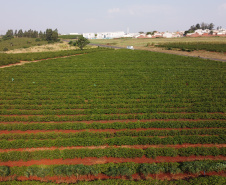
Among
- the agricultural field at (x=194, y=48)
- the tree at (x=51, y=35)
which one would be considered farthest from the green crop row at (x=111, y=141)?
the tree at (x=51, y=35)

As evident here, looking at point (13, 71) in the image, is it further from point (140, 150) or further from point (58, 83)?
point (140, 150)

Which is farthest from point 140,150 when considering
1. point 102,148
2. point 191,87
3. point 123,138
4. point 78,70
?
point 78,70

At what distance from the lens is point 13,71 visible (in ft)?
92.8

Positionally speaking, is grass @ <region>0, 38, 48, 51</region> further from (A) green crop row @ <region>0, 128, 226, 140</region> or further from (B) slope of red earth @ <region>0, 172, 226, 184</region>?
(B) slope of red earth @ <region>0, 172, 226, 184</region>

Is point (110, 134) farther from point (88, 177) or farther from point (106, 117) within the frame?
point (88, 177)

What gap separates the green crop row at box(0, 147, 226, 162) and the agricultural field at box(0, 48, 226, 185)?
57 millimetres

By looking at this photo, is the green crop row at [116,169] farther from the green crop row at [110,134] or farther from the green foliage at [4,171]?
the green crop row at [110,134]

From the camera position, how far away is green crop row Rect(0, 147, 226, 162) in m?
10.0

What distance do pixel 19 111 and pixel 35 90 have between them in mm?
5005

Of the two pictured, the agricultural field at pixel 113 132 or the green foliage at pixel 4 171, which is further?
the agricultural field at pixel 113 132

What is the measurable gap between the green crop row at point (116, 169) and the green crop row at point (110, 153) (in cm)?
108

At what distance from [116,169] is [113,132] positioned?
12.8 ft

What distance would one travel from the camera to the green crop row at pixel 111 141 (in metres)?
11.1

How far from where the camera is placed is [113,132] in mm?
12422
